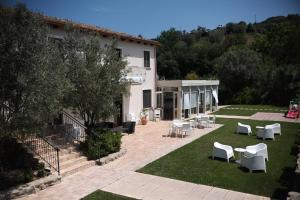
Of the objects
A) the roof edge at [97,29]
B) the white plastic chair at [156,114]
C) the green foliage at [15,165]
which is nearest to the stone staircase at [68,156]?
the green foliage at [15,165]

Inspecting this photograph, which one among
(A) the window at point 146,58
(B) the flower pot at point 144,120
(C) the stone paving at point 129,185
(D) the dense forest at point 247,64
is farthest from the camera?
(D) the dense forest at point 247,64

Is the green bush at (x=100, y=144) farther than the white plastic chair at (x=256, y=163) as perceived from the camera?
Yes

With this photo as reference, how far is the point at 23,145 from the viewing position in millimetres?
11781

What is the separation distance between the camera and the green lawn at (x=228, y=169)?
1013cm

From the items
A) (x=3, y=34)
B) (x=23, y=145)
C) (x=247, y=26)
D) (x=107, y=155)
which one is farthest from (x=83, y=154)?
(x=247, y=26)

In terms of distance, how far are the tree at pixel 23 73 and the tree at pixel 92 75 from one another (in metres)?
3.66

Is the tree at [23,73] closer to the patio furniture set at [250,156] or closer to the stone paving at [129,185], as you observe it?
the stone paving at [129,185]

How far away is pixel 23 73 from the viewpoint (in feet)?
29.0

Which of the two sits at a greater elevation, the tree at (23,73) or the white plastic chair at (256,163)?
the tree at (23,73)

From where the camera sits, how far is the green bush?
12.8 meters

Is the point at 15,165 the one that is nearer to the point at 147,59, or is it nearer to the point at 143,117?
the point at 143,117

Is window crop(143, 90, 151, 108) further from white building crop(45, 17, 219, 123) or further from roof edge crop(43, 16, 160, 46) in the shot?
roof edge crop(43, 16, 160, 46)

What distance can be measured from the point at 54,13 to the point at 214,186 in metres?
10.2

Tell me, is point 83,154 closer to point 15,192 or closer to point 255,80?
point 15,192
